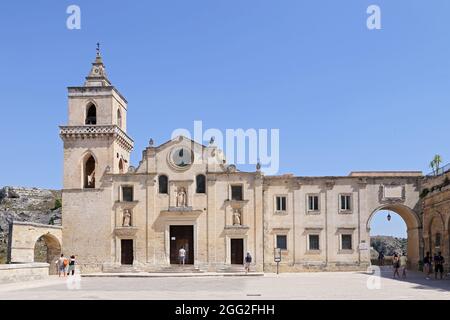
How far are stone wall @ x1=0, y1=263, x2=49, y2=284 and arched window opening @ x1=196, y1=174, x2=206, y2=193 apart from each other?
14259mm

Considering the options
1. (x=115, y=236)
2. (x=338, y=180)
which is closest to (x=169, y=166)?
(x=115, y=236)

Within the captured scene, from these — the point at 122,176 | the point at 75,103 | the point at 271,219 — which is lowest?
the point at 271,219

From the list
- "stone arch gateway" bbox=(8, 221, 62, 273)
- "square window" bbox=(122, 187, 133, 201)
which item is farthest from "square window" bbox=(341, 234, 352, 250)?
"stone arch gateway" bbox=(8, 221, 62, 273)

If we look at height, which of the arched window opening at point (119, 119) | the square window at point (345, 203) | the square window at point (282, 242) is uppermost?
the arched window opening at point (119, 119)

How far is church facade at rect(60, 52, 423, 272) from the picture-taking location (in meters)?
50.3

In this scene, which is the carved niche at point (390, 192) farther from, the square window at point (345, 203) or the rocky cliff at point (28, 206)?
the rocky cliff at point (28, 206)

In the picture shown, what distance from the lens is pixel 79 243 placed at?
2013 inches

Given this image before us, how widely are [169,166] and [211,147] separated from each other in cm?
353

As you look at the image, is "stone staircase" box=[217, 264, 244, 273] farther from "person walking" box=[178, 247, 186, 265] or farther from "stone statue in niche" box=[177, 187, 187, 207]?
"stone statue in niche" box=[177, 187, 187, 207]

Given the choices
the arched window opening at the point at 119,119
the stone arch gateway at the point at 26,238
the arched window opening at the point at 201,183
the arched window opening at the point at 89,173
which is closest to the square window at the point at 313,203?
the arched window opening at the point at 201,183

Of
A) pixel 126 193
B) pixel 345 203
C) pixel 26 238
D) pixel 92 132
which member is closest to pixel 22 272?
pixel 26 238

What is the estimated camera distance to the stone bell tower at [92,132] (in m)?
51.7

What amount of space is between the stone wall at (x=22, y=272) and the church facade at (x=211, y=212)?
10.7m
